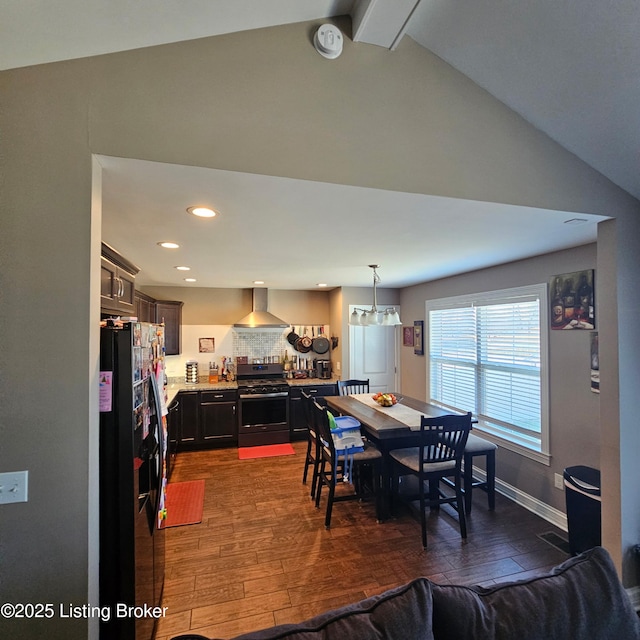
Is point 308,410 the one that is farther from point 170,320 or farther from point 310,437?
point 170,320

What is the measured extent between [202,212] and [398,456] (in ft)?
8.71

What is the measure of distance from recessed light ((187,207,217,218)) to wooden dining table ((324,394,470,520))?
2133 millimetres

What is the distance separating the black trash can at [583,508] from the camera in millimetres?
2318

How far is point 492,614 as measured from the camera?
95 cm

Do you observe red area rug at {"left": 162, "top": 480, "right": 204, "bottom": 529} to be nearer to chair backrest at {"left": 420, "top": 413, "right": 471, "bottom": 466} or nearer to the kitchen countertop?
the kitchen countertop

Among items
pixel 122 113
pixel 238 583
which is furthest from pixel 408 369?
pixel 122 113

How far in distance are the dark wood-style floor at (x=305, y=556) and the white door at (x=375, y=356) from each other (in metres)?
2.41

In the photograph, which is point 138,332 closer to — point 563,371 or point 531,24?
point 531,24

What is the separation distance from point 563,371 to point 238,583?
3057mm

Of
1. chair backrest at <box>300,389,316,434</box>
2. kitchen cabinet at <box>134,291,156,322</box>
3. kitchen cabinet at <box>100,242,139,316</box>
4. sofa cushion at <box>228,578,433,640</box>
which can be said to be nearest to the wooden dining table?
chair backrest at <box>300,389,316,434</box>

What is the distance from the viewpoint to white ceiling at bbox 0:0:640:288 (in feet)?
3.91

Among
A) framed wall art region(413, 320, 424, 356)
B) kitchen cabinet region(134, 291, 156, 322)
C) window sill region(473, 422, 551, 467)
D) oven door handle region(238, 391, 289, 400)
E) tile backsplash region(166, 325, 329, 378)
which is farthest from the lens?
tile backsplash region(166, 325, 329, 378)

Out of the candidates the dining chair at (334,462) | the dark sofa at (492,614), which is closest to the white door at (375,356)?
the dining chair at (334,462)

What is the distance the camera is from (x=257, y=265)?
11.6 feet
